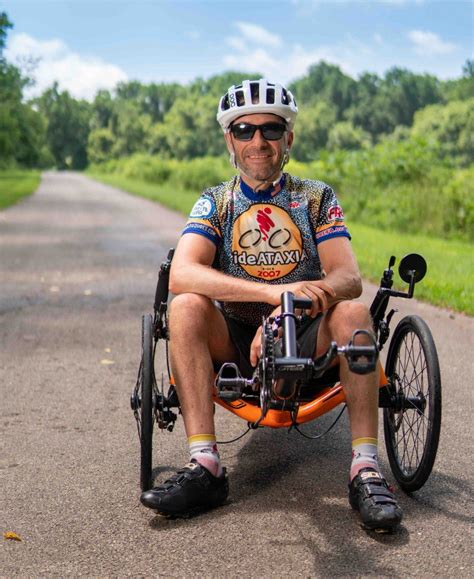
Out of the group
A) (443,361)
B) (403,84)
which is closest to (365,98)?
(403,84)

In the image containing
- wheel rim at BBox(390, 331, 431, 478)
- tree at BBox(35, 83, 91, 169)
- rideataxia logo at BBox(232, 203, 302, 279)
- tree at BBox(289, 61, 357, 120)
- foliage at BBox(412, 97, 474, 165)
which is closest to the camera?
wheel rim at BBox(390, 331, 431, 478)

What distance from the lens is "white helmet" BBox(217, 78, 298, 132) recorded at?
3824 millimetres

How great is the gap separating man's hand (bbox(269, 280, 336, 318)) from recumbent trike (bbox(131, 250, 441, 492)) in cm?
12

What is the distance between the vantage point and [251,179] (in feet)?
12.8

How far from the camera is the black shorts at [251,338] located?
3584 millimetres

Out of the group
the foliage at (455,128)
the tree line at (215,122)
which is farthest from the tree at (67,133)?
the foliage at (455,128)

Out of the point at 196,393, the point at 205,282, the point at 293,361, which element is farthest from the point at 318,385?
the point at 293,361

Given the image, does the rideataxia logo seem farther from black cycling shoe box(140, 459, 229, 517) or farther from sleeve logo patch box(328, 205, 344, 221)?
black cycling shoe box(140, 459, 229, 517)

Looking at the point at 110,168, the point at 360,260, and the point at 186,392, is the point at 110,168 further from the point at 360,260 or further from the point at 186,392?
the point at 186,392

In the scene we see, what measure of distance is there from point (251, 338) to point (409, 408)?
0.71 meters

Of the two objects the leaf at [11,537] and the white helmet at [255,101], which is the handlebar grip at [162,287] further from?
the leaf at [11,537]

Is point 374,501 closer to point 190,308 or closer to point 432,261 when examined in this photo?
point 190,308

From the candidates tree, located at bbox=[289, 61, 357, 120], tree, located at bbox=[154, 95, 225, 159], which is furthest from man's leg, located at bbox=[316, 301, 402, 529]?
tree, located at bbox=[289, 61, 357, 120]

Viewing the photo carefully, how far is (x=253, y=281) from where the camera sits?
378 centimetres
